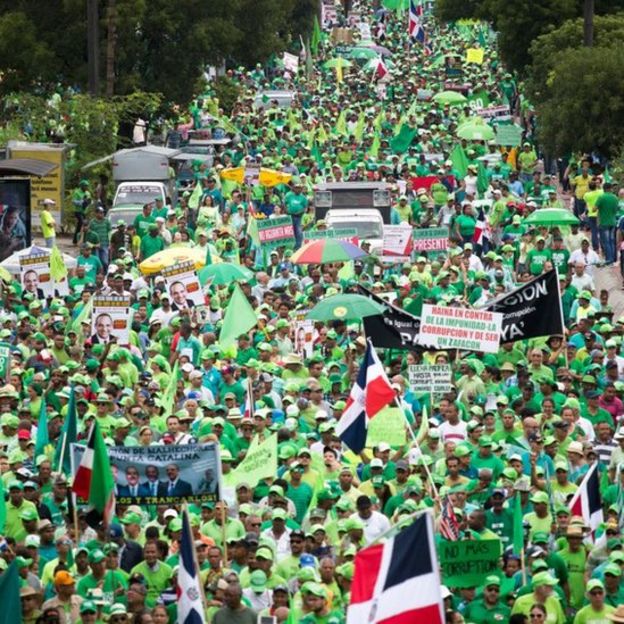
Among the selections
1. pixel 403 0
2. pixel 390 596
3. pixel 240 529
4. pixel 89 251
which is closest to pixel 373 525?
pixel 240 529

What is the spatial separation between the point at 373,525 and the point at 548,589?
86.7 inches

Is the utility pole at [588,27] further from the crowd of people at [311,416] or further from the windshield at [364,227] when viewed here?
the windshield at [364,227]

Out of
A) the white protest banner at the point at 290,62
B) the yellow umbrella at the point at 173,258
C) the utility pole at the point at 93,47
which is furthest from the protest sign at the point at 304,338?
the white protest banner at the point at 290,62

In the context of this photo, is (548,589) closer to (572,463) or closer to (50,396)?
(572,463)

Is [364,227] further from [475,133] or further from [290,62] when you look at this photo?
[290,62]

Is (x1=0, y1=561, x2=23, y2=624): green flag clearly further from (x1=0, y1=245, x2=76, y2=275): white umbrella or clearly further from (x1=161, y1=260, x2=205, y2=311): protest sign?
(x1=0, y1=245, x2=76, y2=275): white umbrella

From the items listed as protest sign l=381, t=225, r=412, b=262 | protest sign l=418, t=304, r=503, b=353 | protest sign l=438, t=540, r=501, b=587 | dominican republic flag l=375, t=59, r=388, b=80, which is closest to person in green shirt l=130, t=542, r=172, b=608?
protest sign l=438, t=540, r=501, b=587

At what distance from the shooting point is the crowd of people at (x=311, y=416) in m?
17.7

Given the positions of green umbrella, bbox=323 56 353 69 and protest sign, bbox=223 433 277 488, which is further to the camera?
green umbrella, bbox=323 56 353 69

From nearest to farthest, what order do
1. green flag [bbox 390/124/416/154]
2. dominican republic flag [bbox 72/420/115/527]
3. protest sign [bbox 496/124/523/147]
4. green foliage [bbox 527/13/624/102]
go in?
dominican republic flag [bbox 72/420/115/527], protest sign [bbox 496/124/523/147], green flag [bbox 390/124/416/154], green foliage [bbox 527/13/624/102]

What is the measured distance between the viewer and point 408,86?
66.6 meters

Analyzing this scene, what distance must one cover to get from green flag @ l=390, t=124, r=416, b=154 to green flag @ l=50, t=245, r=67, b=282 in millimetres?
20224

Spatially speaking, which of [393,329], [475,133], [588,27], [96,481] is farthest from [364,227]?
[96,481]

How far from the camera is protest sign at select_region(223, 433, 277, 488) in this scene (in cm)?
2009
